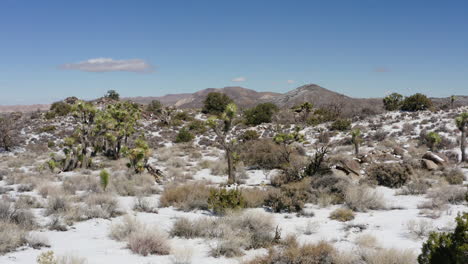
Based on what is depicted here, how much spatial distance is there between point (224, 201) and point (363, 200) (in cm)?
427

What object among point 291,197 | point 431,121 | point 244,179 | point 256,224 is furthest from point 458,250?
point 431,121

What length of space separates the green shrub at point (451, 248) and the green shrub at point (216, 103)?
45.8 m

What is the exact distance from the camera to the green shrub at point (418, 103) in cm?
3719

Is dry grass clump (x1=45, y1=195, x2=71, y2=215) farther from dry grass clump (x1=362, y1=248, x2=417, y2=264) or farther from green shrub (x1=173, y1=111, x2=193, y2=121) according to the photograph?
green shrub (x1=173, y1=111, x2=193, y2=121)

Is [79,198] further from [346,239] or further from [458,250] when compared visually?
[458,250]

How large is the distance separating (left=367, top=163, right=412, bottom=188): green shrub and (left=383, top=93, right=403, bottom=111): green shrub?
30389 millimetres

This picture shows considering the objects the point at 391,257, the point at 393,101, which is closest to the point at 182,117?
the point at 393,101

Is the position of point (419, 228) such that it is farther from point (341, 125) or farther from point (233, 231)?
point (341, 125)

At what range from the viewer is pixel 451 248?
4.26m

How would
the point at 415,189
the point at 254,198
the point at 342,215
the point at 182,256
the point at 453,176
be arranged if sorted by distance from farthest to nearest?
the point at 453,176, the point at 415,189, the point at 254,198, the point at 342,215, the point at 182,256

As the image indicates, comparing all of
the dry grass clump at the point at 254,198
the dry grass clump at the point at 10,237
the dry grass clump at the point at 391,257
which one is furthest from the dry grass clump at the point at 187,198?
the dry grass clump at the point at 391,257

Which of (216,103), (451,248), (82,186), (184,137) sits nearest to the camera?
(451,248)

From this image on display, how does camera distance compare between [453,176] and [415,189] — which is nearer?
[415,189]

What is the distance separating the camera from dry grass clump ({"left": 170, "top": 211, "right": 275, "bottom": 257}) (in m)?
6.58
